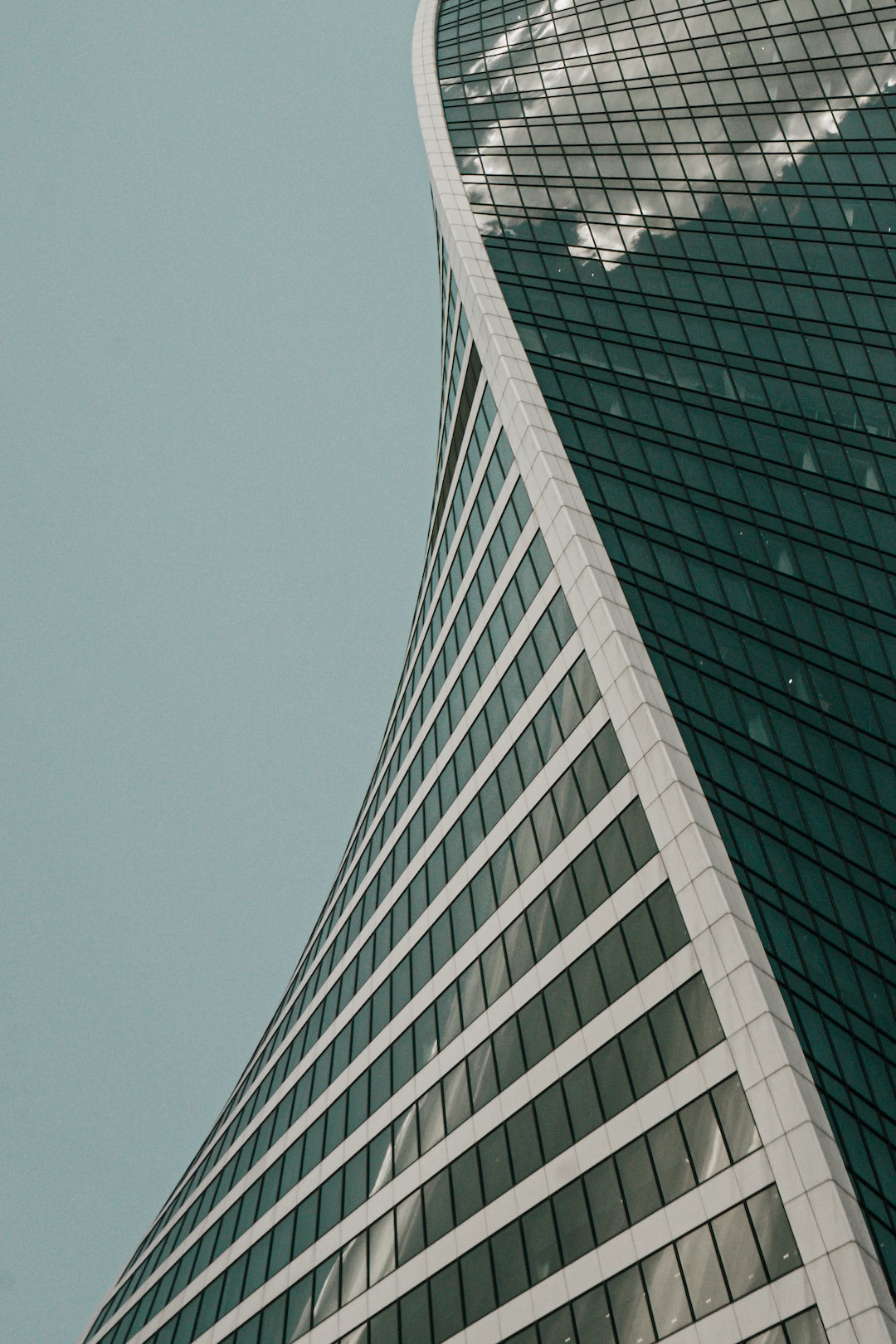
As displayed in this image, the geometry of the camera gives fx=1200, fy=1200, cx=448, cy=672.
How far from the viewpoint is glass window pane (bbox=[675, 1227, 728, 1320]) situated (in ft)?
86.2

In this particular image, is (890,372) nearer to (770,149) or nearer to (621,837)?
(770,149)

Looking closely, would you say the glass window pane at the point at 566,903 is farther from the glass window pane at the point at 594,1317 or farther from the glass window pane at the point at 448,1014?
the glass window pane at the point at 594,1317

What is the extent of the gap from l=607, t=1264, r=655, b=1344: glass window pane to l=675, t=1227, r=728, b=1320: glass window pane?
159 centimetres

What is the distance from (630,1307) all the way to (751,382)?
32.0 meters

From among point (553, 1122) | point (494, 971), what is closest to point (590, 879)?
point (494, 971)

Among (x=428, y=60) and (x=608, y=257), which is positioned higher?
(x=428, y=60)

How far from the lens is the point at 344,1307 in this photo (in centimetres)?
3959

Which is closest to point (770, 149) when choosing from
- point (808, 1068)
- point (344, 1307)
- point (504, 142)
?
point (504, 142)

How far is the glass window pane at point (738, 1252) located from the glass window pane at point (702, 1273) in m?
0.26

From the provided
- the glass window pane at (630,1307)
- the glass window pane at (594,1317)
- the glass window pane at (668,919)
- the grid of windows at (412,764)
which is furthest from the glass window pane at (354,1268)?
the glass window pane at (668,919)

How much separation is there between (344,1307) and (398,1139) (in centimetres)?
550

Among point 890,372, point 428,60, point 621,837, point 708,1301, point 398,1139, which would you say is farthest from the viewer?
point 428,60

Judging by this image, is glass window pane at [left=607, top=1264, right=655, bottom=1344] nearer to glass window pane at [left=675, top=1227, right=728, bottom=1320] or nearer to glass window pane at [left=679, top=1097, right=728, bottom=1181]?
glass window pane at [left=675, top=1227, right=728, bottom=1320]

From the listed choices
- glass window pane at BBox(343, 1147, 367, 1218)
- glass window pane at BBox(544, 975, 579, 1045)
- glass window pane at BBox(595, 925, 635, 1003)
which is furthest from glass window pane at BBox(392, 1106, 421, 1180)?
glass window pane at BBox(595, 925, 635, 1003)
